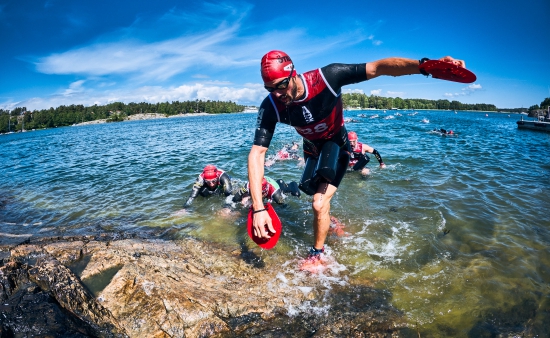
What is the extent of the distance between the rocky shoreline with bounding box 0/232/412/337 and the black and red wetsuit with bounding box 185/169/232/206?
12.9 ft

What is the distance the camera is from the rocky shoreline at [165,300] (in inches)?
113

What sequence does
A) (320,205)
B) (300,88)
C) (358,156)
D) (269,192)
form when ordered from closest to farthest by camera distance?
1. (300,88)
2. (320,205)
3. (269,192)
4. (358,156)

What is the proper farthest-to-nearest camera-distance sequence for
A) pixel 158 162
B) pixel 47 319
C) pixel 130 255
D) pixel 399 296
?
pixel 158 162 → pixel 130 255 → pixel 399 296 → pixel 47 319

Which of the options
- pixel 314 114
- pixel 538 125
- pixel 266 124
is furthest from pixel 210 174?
pixel 538 125

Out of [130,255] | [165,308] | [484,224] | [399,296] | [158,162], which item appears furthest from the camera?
[158,162]

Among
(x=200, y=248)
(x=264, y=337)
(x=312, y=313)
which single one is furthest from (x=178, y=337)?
(x=200, y=248)

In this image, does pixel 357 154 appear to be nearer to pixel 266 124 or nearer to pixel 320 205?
pixel 320 205

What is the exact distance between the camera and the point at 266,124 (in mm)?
3658

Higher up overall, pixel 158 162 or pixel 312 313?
pixel 158 162

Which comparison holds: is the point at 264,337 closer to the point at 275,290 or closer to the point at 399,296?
the point at 275,290

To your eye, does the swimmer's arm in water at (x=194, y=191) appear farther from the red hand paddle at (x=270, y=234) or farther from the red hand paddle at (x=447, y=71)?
the red hand paddle at (x=447, y=71)

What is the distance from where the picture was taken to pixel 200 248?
5105 millimetres

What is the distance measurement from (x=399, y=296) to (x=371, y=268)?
712mm

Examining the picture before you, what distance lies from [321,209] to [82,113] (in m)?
189
